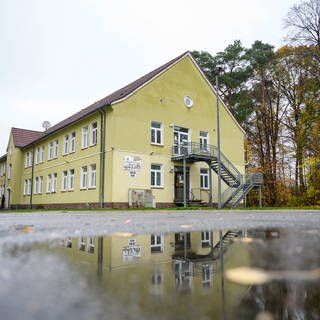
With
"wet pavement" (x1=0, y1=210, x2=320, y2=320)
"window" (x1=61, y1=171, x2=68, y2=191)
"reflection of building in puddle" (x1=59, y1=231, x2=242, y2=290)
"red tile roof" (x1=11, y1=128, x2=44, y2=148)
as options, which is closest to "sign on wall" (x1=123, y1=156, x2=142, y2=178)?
"window" (x1=61, y1=171, x2=68, y2=191)

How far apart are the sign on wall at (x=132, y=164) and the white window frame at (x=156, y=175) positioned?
1.12m

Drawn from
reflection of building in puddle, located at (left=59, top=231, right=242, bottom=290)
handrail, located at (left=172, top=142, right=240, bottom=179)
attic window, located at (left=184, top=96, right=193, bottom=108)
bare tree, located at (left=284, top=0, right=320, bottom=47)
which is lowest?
reflection of building in puddle, located at (left=59, top=231, right=242, bottom=290)

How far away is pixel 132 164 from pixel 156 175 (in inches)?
76.9

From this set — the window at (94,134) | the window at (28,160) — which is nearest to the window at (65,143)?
the window at (94,134)

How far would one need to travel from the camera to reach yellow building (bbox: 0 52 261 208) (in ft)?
66.7

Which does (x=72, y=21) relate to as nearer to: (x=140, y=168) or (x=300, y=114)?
(x=140, y=168)

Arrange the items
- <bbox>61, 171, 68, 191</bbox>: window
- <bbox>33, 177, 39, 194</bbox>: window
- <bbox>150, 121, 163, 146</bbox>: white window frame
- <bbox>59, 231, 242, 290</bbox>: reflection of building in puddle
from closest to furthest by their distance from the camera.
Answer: <bbox>59, 231, 242, 290</bbox>: reflection of building in puddle
<bbox>150, 121, 163, 146</bbox>: white window frame
<bbox>61, 171, 68, 191</bbox>: window
<bbox>33, 177, 39, 194</bbox>: window

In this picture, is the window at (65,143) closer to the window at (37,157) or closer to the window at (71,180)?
the window at (71,180)

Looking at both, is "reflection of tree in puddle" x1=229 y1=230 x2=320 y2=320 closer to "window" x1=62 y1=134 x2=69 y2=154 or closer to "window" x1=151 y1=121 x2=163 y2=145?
"window" x1=151 y1=121 x2=163 y2=145

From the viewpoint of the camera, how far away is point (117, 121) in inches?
800

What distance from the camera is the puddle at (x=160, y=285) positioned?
3.20ft

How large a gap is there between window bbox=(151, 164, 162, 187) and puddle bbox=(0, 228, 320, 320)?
19.2 meters

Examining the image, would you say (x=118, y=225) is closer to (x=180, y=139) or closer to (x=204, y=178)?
(x=180, y=139)

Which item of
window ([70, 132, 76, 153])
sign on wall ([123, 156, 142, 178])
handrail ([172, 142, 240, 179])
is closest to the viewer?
sign on wall ([123, 156, 142, 178])
